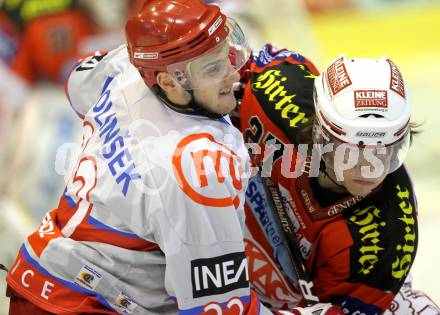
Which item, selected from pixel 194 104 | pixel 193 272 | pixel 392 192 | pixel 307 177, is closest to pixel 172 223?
pixel 193 272

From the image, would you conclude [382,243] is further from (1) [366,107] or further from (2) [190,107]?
(2) [190,107]

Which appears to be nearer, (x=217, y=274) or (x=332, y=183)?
(x=217, y=274)

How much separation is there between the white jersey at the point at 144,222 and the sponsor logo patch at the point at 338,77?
0.26 metres

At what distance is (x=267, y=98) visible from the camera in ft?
7.14

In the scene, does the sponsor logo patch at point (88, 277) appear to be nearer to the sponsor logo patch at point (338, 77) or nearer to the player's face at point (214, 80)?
the player's face at point (214, 80)

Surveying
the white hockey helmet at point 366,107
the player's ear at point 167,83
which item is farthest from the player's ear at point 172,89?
the white hockey helmet at point 366,107

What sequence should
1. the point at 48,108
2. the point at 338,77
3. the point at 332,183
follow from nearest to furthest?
the point at 338,77, the point at 332,183, the point at 48,108

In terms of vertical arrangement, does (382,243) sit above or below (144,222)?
below

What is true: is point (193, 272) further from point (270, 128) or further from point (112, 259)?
point (270, 128)

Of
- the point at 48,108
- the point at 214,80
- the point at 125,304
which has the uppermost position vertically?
the point at 214,80

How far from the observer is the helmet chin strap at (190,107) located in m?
1.82

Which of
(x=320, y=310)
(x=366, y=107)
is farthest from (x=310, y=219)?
(x=366, y=107)

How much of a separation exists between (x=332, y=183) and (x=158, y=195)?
52 centimetres

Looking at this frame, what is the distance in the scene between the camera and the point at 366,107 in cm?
188
